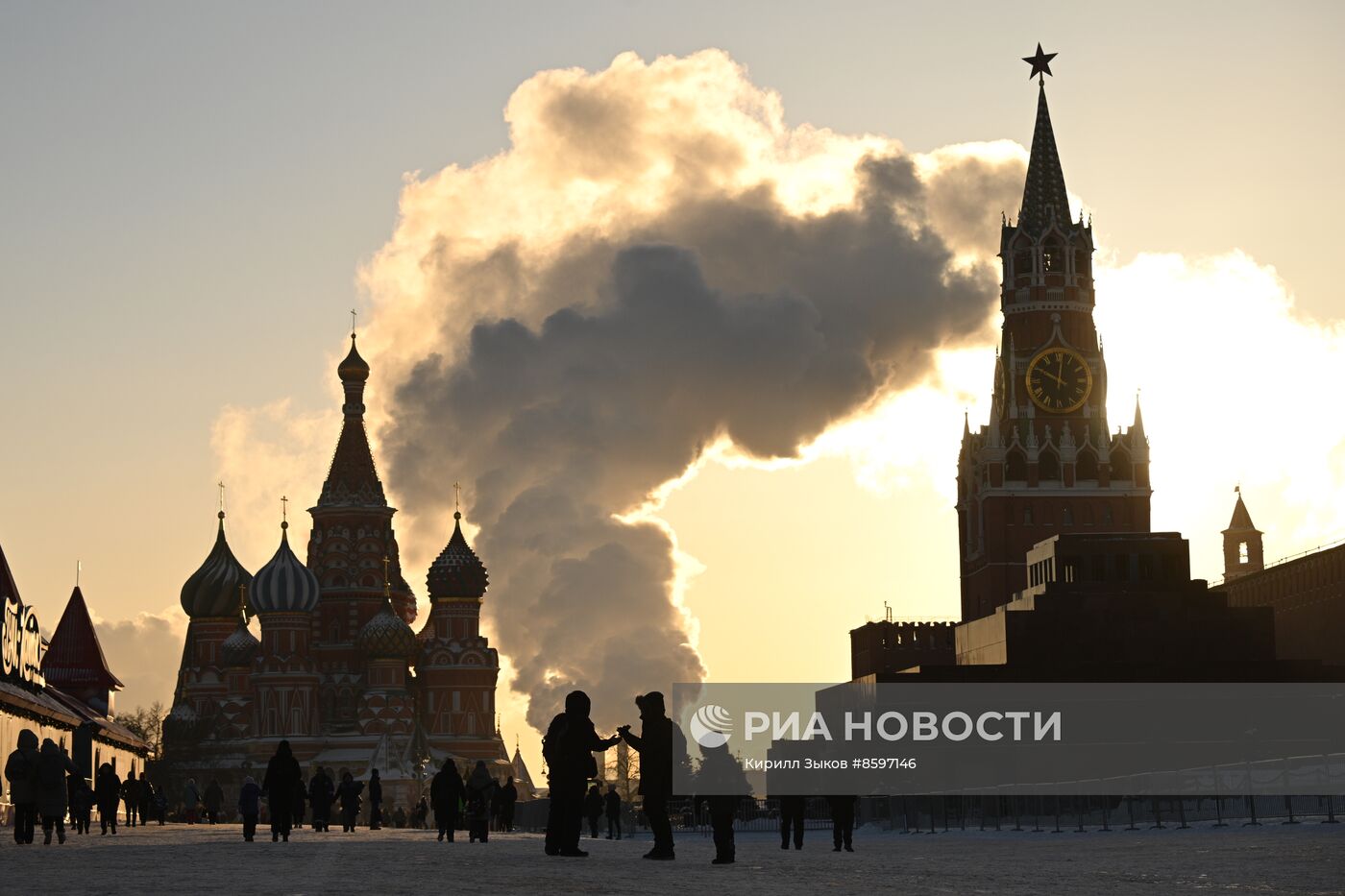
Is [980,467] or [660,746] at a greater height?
[980,467]

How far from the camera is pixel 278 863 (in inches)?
886

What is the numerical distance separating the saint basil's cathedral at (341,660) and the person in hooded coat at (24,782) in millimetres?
93977

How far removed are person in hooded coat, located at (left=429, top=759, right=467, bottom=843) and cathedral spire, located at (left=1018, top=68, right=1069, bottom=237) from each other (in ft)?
393

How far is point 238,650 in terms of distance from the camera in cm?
13625

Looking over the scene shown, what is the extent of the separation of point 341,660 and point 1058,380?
50.7m

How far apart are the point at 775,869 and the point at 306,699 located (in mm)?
109690

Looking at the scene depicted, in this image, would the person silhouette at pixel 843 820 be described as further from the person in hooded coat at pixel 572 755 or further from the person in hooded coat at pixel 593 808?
the person in hooded coat at pixel 593 808

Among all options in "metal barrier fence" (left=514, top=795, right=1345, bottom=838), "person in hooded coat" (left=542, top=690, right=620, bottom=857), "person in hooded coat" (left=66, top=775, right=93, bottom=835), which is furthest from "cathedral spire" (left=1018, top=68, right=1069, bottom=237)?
"person in hooded coat" (left=542, top=690, right=620, bottom=857)

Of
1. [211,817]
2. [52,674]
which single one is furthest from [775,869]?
[52,674]

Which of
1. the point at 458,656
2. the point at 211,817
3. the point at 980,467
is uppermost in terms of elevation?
the point at 980,467

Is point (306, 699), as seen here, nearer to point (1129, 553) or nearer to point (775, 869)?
point (1129, 553)

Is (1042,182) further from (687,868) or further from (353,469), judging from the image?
(687,868)

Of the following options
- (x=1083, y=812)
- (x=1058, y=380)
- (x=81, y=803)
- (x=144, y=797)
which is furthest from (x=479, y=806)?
(x=1058, y=380)

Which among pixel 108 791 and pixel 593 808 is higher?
pixel 108 791
